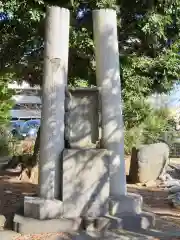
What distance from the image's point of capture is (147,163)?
1202 cm

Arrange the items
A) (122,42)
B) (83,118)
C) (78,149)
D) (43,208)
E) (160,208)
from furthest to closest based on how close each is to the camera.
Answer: (122,42) → (160,208) → (83,118) → (78,149) → (43,208)

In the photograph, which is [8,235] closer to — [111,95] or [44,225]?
[44,225]

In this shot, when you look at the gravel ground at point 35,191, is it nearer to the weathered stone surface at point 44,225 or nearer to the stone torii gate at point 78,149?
the weathered stone surface at point 44,225

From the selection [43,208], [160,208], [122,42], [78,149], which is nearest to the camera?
[43,208]

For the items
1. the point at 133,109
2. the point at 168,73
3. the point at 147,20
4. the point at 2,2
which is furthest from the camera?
the point at 133,109

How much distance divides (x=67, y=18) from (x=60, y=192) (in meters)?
2.78

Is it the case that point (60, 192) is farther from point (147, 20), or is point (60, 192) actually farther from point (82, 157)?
point (147, 20)

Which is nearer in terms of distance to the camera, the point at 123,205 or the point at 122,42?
the point at 123,205

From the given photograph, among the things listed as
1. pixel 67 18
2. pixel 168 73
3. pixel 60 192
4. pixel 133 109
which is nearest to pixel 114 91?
pixel 67 18

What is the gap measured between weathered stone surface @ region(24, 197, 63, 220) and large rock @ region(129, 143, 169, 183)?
5625 millimetres

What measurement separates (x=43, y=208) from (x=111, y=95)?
210 cm

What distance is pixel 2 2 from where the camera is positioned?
761 centimetres

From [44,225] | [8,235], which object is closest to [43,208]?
[44,225]

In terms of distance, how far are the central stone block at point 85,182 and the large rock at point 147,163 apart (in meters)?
5.31
